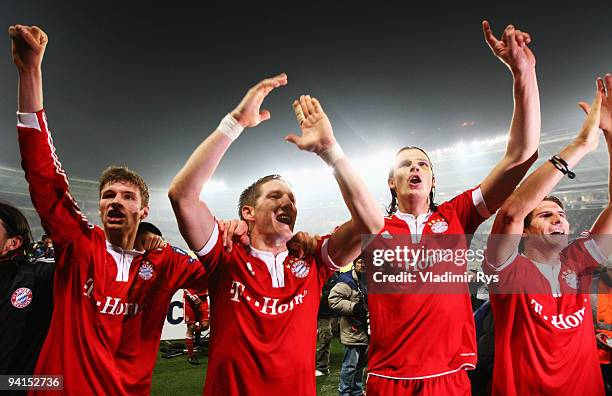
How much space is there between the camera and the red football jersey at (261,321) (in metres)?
2.09

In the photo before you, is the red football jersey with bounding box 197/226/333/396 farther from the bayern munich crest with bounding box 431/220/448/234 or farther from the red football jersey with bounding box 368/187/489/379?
the bayern munich crest with bounding box 431/220/448/234

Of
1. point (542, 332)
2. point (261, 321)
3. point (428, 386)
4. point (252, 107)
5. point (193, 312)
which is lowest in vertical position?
point (193, 312)

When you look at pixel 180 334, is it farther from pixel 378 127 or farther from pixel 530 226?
pixel 378 127

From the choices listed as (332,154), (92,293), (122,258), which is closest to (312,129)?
(332,154)

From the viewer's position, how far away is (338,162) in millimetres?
2014

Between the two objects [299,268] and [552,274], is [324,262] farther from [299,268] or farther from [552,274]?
[552,274]

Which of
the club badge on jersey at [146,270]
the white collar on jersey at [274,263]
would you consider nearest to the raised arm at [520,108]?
the white collar on jersey at [274,263]

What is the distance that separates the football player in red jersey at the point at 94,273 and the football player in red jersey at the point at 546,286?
6.22ft

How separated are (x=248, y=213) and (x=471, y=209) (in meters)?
1.37

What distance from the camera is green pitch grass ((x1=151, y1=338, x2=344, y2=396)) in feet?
18.6

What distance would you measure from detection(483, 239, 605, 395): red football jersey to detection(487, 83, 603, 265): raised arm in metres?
0.15

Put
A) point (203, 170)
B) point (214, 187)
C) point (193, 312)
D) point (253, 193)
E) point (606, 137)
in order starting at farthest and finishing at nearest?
point (214, 187)
point (193, 312)
point (606, 137)
point (253, 193)
point (203, 170)

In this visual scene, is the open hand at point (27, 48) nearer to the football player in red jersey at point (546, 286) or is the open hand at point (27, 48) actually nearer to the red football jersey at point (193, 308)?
the football player in red jersey at point (546, 286)

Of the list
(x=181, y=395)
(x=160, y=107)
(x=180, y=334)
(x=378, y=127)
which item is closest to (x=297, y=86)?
(x=378, y=127)
